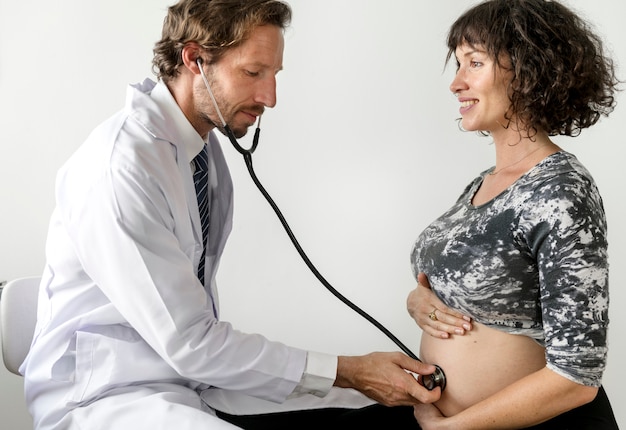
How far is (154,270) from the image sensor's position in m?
1.33

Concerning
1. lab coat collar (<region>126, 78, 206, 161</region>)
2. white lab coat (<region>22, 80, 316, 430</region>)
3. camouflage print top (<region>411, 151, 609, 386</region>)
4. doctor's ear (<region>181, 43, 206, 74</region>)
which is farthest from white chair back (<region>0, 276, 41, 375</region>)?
camouflage print top (<region>411, 151, 609, 386</region>)

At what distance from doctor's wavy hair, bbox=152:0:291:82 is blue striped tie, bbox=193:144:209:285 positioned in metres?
0.18

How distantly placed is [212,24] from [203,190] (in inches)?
13.6

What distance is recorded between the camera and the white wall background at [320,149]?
7.32 feet

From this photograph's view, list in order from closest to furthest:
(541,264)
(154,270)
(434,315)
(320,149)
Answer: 1. (541,264)
2. (154,270)
3. (434,315)
4. (320,149)

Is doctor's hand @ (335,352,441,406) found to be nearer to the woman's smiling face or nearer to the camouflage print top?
the camouflage print top

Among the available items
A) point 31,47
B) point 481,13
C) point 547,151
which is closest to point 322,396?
point 547,151

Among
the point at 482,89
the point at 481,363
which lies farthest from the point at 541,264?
the point at 482,89

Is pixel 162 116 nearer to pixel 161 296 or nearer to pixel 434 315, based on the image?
pixel 161 296

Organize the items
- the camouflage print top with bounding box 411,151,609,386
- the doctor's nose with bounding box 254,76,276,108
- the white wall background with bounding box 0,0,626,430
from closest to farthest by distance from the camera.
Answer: the camouflage print top with bounding box 411,151,609,386 < the doctor's nose with bounding box 254,76,276,108 < the white wall background with bounding box 0,0,626,430

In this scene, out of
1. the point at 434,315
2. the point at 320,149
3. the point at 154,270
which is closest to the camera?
the point at 154,270

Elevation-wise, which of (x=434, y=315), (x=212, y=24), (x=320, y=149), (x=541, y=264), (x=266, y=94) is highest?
(x=212, y=24)

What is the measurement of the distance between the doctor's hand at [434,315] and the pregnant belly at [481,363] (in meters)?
0.02

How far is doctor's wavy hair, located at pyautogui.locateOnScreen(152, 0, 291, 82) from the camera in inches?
61.0
